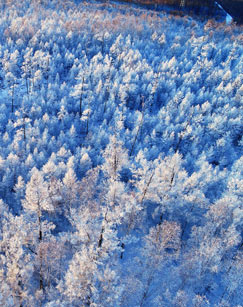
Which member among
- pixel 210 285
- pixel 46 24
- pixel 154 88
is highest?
pixel 46 24

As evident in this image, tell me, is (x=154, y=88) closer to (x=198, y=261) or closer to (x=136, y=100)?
(x=136, y=100)

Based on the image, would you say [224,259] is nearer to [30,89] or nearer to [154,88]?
[154,88]

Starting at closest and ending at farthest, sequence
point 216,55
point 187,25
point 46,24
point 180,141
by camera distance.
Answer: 1. point 180,141
2. point 46,24
3. point 216,55
4. point 187,25

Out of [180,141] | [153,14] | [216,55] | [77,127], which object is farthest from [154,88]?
[153,14]

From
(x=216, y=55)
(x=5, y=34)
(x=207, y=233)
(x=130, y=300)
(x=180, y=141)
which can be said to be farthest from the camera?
(x=216, y=55)

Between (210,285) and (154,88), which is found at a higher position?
(154,88)

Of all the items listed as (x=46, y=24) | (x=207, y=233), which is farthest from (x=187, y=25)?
(x=207, y=233)

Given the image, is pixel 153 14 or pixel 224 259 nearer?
pixel 224 259
